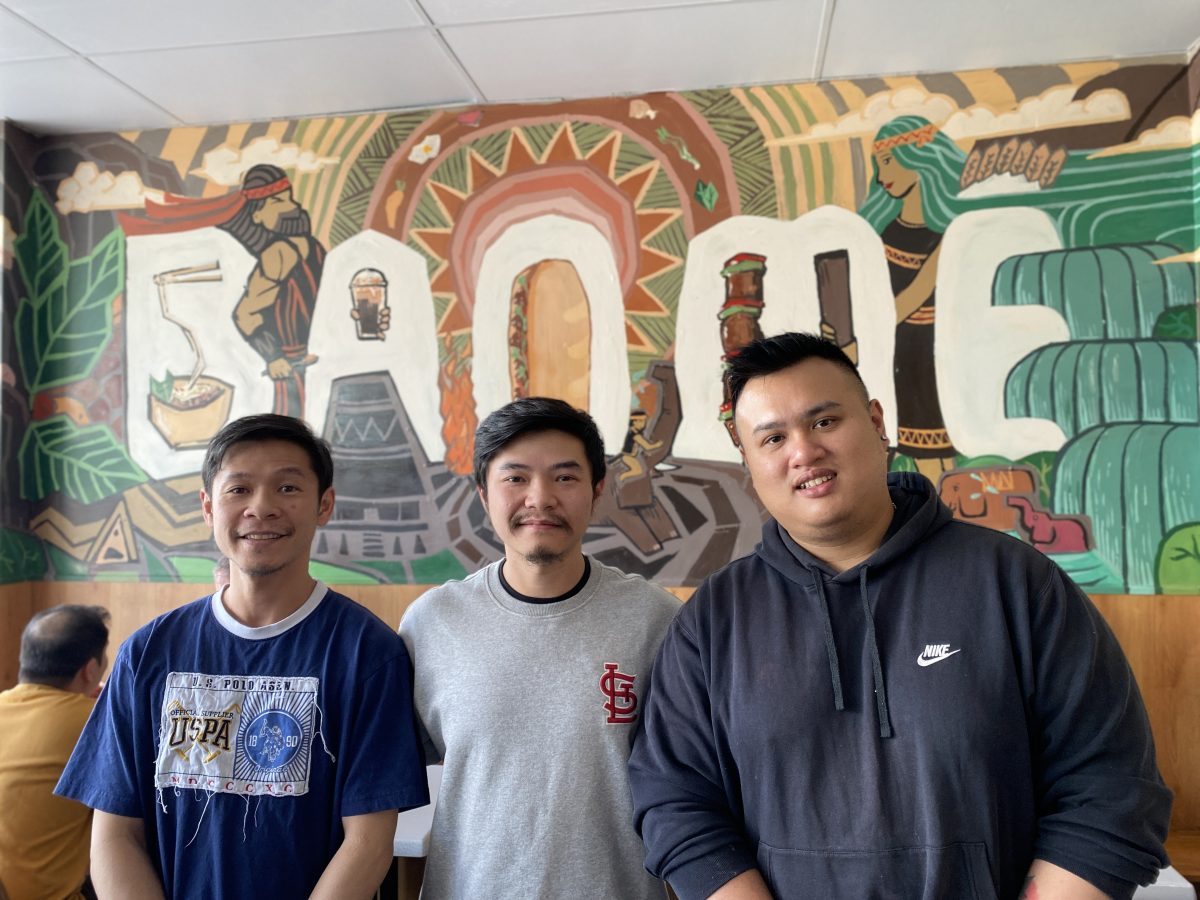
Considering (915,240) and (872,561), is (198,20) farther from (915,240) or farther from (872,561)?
(872,561)

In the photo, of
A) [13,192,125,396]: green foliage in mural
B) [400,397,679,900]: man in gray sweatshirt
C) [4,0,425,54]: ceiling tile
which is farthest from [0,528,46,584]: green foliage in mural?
[400,397,679,900]: man in gray sweatshirt

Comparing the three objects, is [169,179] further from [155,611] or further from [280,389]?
[155,611]

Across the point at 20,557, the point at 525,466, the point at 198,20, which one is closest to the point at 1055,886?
the point at 525,466

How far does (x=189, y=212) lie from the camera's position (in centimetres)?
308

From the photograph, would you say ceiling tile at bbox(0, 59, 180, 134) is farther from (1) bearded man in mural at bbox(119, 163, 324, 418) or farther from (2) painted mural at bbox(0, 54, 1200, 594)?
(1) bearded man in mural at bbox(119, 163, 324, 418)

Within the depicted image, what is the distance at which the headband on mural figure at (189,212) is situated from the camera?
3.04m

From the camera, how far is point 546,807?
1.35m

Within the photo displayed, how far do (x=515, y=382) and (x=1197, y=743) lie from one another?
238 cm

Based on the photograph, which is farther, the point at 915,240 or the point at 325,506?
the point at 915,240

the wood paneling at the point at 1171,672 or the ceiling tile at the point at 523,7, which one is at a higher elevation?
the ceiling tile at the point at 523,7

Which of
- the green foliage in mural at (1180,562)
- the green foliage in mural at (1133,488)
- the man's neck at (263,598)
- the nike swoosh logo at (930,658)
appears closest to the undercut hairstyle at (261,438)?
the man's neck at (263,598)

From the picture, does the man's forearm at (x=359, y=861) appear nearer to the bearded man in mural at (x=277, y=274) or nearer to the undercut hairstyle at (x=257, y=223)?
the bearded man in mural at (x=277, y=274)

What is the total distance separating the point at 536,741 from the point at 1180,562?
2.22m

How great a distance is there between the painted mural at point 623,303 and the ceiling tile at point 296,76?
0.32 feet
